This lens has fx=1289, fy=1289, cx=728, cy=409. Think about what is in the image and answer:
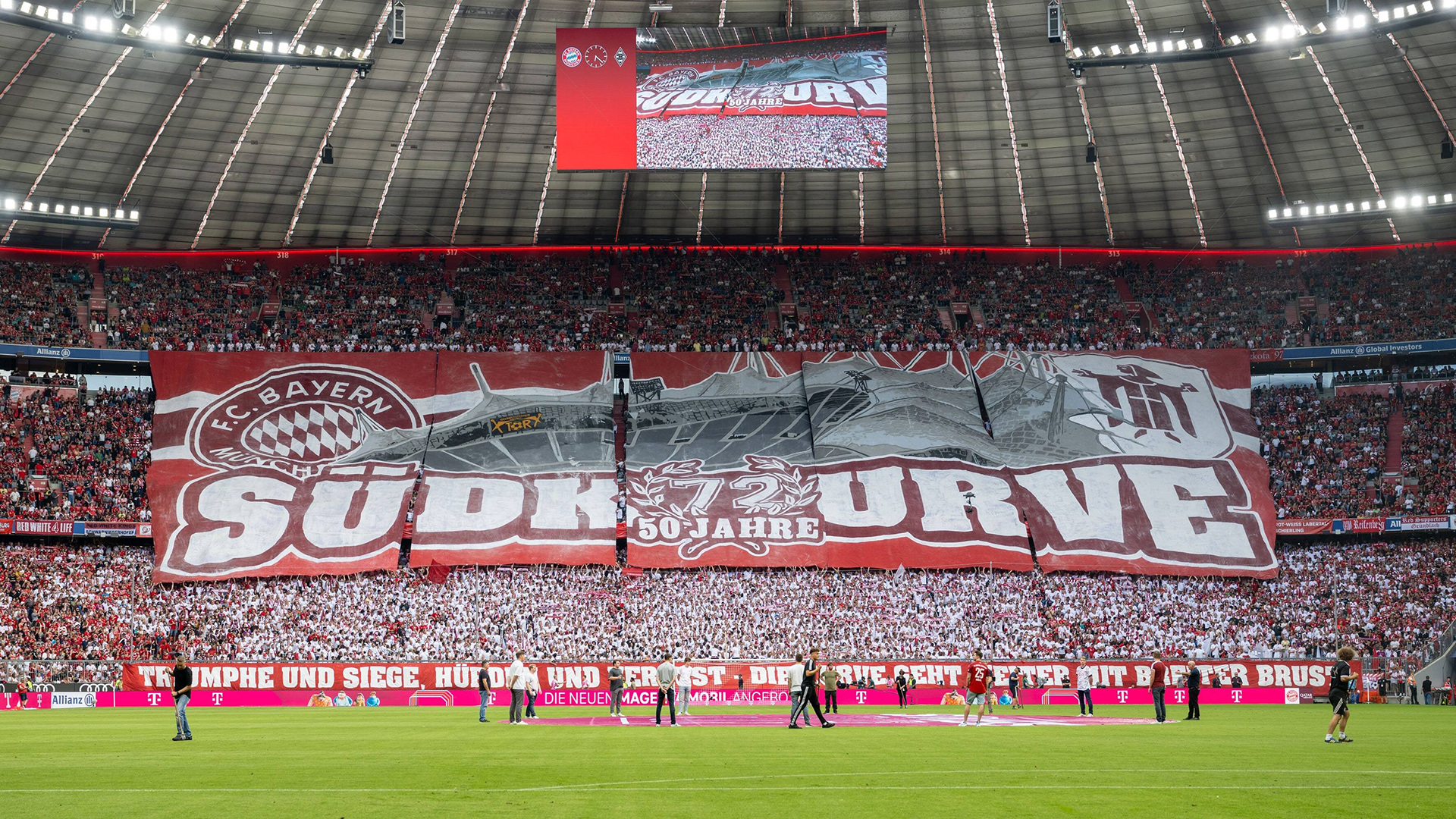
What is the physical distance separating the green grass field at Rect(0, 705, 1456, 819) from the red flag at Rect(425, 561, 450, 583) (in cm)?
2279

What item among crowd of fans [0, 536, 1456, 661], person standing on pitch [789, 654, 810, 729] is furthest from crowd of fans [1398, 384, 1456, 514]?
person standing on pitch [789, 654, 810, 729]

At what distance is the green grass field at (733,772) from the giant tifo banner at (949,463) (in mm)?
24297

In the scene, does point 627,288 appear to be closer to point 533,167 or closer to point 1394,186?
point 533,167

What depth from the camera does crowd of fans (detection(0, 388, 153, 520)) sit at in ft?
162

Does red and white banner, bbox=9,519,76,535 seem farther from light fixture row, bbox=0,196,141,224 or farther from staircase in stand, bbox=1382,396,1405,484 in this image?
staircase in stand, bbox=1382,396,1405,484

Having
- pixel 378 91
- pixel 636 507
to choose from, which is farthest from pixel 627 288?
pixel 378 91

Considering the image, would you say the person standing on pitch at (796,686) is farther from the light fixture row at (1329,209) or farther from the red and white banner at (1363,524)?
the light fixture row at (1329,209)

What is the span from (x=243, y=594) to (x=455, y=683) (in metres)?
10.6

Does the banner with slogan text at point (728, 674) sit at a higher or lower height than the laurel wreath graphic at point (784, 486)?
lower

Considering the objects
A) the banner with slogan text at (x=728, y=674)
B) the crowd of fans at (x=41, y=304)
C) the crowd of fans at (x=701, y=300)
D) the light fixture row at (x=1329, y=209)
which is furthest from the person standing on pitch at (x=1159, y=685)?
the crowd of fans at (x=41, y=304)

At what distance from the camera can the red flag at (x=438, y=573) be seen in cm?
4809

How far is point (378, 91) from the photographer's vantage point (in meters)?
45.8

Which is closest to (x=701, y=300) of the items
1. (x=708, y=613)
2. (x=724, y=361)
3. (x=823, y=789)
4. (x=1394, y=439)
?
(x=724, y=361)

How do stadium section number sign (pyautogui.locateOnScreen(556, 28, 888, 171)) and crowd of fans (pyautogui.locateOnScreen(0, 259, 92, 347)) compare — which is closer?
stadium section number sign (pyautogui.locateOnScreen(556, 28, 888, 171))
